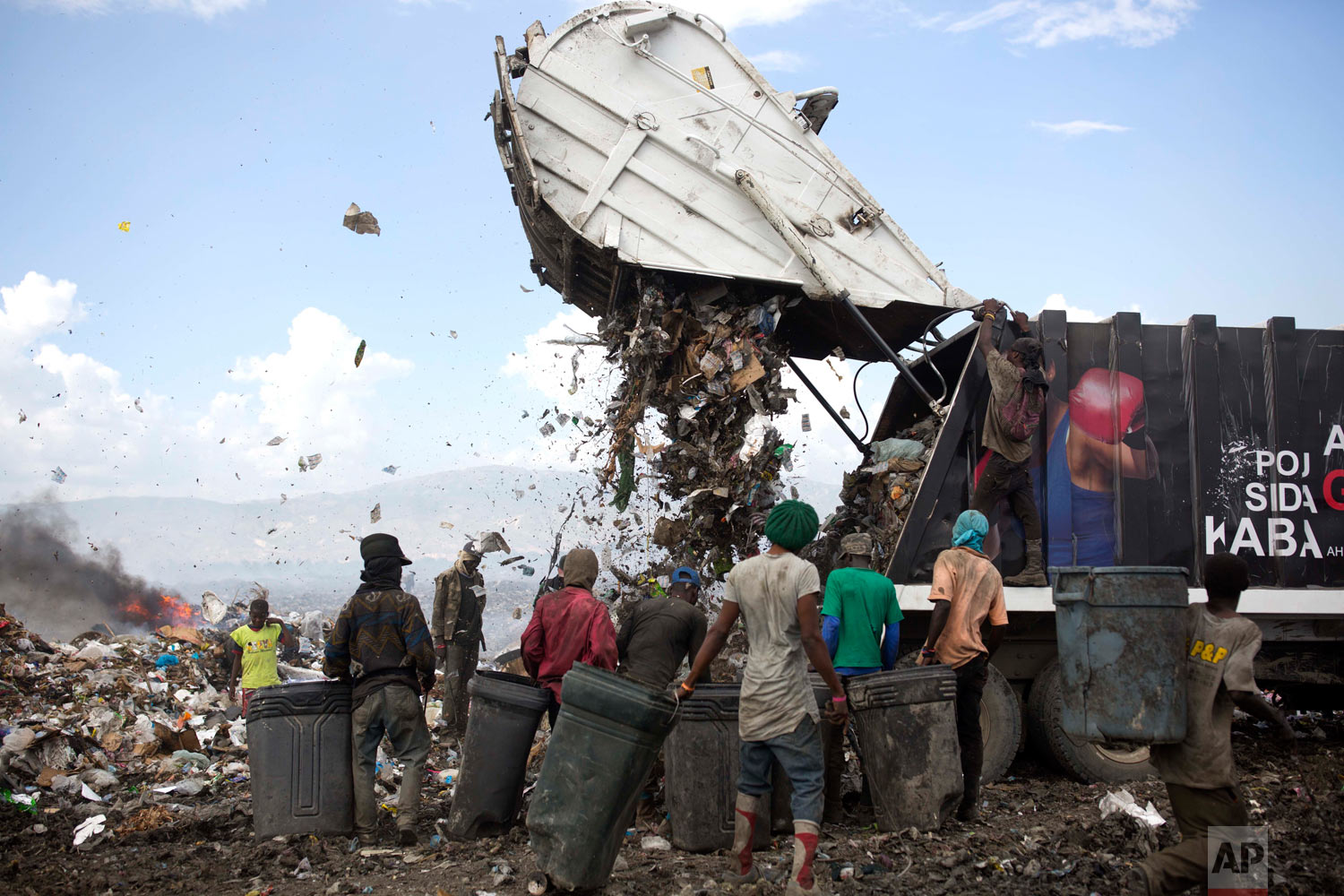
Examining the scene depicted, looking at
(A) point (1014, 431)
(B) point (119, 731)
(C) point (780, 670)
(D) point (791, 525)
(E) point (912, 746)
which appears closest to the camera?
(C) point (780, 670)

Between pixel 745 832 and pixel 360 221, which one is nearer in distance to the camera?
pixel 745 832

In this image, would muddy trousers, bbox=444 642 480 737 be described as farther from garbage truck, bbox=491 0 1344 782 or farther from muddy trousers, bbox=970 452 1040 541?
muddy trousers, bbox=970 452 1040 541

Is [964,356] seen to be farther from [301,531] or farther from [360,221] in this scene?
[301,531]

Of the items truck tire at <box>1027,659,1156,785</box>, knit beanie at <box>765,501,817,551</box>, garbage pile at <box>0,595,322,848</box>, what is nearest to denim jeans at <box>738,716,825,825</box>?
knit beanie at <box>765,501,817,551</box>

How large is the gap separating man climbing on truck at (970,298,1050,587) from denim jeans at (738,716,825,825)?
2152 mm

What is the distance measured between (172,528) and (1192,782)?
65830mm

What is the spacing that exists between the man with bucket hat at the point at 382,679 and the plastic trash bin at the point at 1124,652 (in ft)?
9.17

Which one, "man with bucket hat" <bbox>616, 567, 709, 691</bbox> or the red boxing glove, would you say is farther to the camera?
the red boxing glove

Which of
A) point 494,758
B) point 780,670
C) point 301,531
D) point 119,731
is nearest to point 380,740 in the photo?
point 494,758

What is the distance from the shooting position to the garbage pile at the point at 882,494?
5.21 m

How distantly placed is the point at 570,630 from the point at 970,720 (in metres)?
1.90

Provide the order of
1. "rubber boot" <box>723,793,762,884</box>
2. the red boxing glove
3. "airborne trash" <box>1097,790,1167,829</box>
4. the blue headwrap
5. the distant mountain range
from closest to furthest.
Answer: "rubber boot" <box>723,793,762,884</box> < "airborne trash" <box>1097,790,1167,829</box> < the blue headwrap < the red boxing glove < the distant mountain range

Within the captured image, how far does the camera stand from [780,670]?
10.9ft

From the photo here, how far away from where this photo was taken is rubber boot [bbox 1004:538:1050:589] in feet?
16.3
